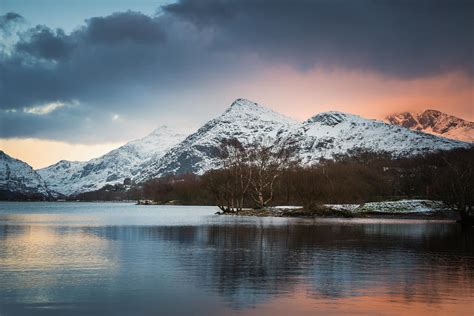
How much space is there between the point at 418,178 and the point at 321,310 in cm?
18051

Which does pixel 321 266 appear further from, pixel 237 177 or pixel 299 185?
pixel 299 185

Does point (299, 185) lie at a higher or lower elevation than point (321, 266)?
higher

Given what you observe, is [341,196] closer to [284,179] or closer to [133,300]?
[284,179]

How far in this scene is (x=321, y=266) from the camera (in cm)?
3055

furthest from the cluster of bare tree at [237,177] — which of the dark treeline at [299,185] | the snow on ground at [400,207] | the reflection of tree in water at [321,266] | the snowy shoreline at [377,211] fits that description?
the reflection of tree in water at [321,266]

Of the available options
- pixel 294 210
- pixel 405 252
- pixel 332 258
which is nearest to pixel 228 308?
pixel 332 258

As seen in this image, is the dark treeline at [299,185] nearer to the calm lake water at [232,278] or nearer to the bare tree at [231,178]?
the bare tree at [231,178]

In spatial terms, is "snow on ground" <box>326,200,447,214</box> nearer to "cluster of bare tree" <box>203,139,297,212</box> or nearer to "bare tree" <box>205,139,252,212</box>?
"cluster of bare tree" <box>203,139,297,212</box>

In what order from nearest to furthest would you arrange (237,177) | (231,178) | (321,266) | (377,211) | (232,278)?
(232,278) < (321,266) < (377,211) < (231,178) < (237,177)

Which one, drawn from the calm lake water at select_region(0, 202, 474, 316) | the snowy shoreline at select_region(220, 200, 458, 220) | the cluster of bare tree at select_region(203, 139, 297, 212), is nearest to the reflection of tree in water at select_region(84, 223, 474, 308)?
the calm lake water at select_region(0, 202, 474, 316)

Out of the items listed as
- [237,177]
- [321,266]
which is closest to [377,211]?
[237,177]

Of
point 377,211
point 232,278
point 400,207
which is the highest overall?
point 400,207

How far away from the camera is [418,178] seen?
190125mm

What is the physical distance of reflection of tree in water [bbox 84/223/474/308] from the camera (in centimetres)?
2334
